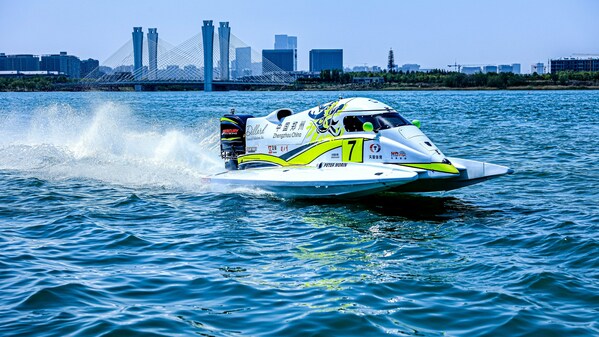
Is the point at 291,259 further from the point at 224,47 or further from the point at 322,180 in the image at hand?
the point at 224,47

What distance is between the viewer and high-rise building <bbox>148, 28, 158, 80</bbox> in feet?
368

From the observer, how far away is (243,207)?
47.8 feet

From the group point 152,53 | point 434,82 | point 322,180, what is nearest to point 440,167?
point 322,180

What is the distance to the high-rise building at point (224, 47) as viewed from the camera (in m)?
118

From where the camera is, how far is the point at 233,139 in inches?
689

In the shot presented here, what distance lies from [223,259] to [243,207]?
423 cm

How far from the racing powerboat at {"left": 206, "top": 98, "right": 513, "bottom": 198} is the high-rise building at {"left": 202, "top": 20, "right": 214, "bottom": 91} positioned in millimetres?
98126

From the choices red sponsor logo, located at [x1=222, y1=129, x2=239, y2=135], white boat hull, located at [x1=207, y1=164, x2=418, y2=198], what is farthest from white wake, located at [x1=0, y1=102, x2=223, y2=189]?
white boat hull, located at [x1=207, y1=164, x2=418, y2=198]

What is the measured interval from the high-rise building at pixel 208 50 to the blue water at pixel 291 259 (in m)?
96.8

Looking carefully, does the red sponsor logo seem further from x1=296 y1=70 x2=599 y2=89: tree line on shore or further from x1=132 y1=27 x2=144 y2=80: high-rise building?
x1=296 y1=70 x2=599 y2=89: tree line on shore

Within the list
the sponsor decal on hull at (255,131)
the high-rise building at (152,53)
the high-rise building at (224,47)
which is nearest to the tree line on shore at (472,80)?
the high-rise building at (224,47)

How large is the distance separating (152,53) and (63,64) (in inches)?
3376

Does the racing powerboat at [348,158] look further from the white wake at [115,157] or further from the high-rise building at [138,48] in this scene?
the high-rise building at [138,48]

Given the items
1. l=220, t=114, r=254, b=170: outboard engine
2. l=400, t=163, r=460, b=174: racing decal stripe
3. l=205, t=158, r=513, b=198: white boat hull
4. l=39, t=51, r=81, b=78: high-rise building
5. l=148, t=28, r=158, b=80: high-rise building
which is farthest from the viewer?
l=39, t=51, r=81, b=78: high-rise building
